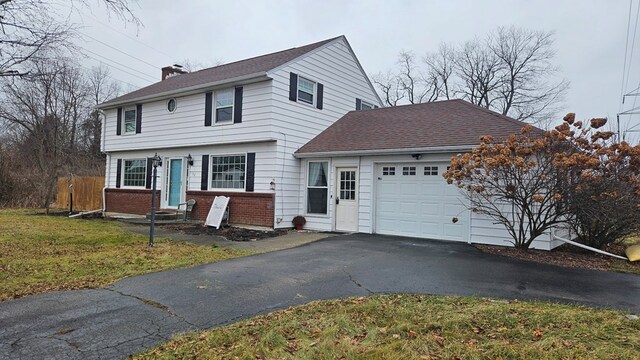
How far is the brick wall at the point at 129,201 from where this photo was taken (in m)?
16.7

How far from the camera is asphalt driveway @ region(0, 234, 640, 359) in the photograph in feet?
12.8

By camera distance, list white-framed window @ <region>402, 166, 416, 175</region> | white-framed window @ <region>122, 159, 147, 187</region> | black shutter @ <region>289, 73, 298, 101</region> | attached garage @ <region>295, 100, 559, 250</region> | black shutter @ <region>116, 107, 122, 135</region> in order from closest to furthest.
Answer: attached garage @ <region>295, 100, 559, 250</region> → white-framed window @ <region>402, 166, 416, 175</region> → black shutter @ <region>289, 73, 298, 101</region> → white-framed window @ <region>122, 159, 147, 187</region> → black shutter @ <region>116, 107, 122, 135</region>

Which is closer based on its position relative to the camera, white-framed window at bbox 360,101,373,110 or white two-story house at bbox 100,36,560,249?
white two-story house at bbox 100,36,560,249

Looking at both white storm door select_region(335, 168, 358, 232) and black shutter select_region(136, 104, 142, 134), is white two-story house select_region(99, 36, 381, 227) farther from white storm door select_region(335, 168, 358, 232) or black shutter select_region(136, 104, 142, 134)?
white storm door select_region(335, 168, 358, 232)

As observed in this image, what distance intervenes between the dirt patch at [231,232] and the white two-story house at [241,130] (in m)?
0.58

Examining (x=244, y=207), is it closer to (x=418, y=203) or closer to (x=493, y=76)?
(x=418, y=203)

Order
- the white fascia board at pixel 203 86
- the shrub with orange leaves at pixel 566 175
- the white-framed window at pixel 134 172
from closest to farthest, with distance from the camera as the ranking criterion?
the shrub with orange leaves at pixel 566 175 → the white fascia board at pixel 203 86 → the white-framed window at pixel 134 172

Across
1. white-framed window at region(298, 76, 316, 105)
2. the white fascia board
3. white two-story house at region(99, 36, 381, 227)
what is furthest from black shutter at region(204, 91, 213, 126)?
white-framed window at region(298, 76, 316, 105)

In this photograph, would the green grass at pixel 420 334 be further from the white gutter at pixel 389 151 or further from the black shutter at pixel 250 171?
the black shutter at pixel 250 171

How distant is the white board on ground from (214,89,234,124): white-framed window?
9.13 feet

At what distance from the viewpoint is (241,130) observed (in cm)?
1338

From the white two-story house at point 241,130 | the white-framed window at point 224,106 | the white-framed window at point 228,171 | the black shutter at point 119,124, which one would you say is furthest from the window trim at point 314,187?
the black shutter at point 119,124

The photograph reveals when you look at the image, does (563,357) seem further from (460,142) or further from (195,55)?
(195,55)

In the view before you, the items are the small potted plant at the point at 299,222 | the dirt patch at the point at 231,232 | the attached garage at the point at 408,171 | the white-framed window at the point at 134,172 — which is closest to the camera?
the attached garage at the point at 408,171
